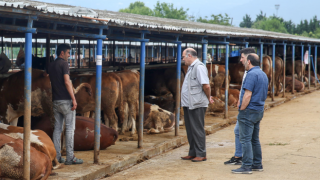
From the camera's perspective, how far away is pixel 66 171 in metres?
6.59

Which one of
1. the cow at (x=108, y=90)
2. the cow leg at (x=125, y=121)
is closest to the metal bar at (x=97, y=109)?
the cow at (x=108, y=90)

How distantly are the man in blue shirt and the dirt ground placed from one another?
1.29ft

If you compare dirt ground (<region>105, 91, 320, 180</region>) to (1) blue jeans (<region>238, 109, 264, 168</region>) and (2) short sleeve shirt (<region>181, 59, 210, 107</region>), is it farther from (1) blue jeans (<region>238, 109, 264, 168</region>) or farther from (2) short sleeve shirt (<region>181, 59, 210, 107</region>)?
(2) short sleeve shirt (<region>181, 59, 210, 107</region>)

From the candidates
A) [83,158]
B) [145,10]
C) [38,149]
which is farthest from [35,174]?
[145,10]

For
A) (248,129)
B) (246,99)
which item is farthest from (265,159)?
(246,99)

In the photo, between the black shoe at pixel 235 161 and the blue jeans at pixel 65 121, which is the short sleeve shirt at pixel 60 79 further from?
the black shoe at pixel 235 161

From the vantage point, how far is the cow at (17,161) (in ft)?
18.4

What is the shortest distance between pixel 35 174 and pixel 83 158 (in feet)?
6.48

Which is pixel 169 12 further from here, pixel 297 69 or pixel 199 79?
pixel 199 79

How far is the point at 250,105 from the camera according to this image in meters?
6.60

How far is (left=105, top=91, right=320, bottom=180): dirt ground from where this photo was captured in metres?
6.81

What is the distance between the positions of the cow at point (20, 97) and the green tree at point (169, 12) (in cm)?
8208

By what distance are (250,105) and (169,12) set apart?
8619cm

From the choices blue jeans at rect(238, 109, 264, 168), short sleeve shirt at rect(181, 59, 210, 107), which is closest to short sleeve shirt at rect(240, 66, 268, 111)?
blue jeans at rect(238, 109, 264, 168)
